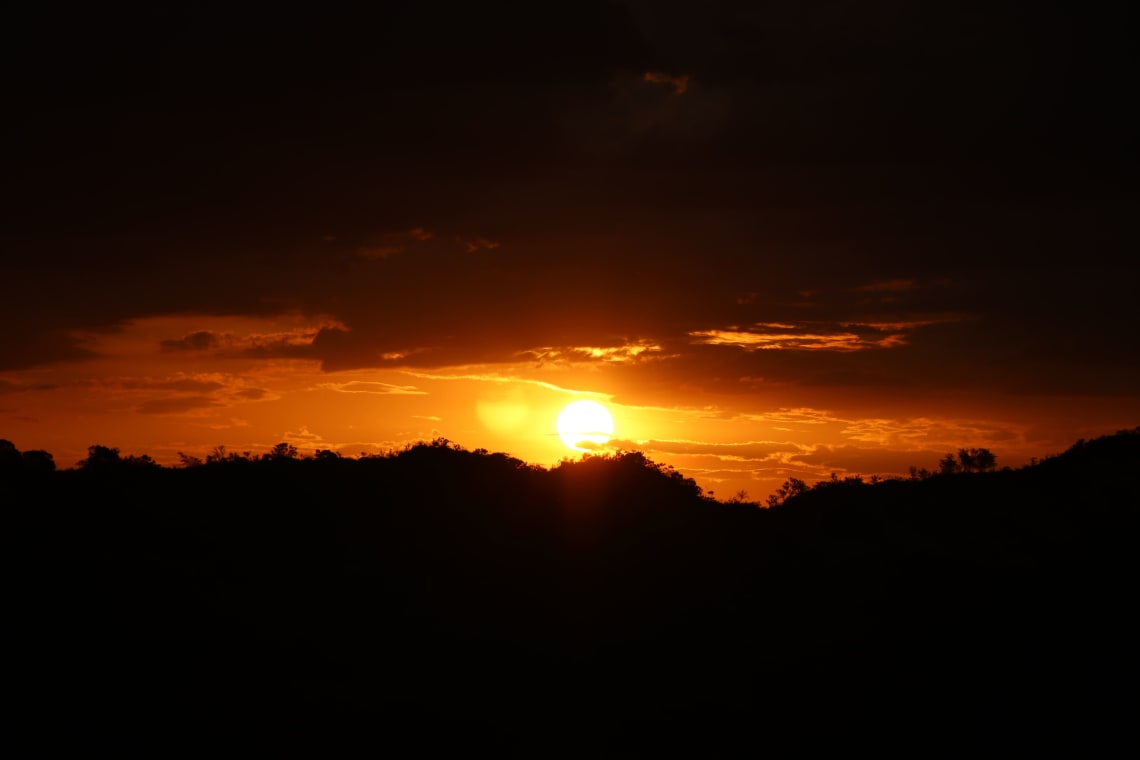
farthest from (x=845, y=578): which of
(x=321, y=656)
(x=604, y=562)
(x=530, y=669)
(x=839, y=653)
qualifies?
(x=321, y=656)

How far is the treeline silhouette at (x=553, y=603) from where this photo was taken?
32031 millimetres

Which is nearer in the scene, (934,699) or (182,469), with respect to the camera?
(934,699)

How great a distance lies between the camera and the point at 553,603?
125 ft

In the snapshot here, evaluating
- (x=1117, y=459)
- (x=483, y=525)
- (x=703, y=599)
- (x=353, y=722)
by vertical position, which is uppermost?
(x=1117, y=459)

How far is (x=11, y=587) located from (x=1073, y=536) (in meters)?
Result: 41.4

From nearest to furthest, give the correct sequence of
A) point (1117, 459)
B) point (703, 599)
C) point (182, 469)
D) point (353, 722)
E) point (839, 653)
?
point (353, 722) → point (839, 653) → point (703, 599) → point (182, 469) → point (1117, 459)

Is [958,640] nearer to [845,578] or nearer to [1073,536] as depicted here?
[845,578]

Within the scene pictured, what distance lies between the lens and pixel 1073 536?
141 ft

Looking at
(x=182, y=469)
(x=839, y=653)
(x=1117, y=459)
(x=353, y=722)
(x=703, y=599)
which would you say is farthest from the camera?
(x=1117, y=459)

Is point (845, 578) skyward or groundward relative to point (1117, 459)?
groundward

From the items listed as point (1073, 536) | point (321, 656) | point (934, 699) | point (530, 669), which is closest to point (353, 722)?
point (321, 656)

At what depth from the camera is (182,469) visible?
41125 mm

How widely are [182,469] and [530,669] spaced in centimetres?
1708

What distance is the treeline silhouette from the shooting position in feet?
105
